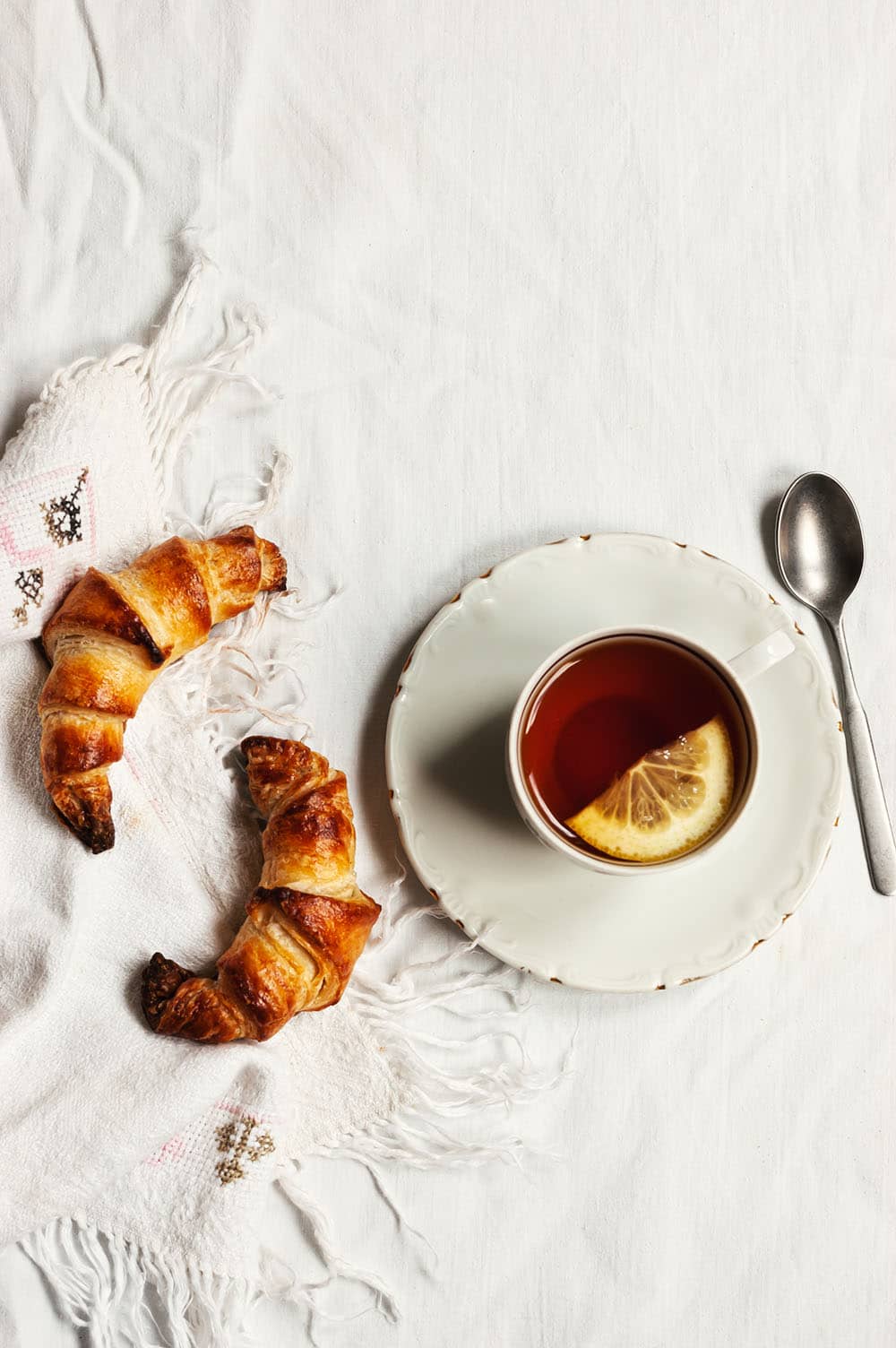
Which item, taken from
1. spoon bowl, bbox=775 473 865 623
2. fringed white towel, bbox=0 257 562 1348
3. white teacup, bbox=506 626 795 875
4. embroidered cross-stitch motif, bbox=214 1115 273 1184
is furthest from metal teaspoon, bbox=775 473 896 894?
embroidered cross-stitch motif, bbox=214 1115 273 1184

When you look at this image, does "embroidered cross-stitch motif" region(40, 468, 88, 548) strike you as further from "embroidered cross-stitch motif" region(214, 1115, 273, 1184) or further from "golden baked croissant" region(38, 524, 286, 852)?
"embroidered cross-stitch motif" region(214, 1115, 273, 1184)

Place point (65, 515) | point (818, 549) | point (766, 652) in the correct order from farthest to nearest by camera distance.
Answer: point (818, 549) → point (65, 515) → point (766, 652)

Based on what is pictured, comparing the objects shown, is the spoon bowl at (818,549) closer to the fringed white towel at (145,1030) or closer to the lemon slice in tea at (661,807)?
the lemon slice in tea at (661,807)

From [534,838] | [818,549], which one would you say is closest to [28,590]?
[534,838]

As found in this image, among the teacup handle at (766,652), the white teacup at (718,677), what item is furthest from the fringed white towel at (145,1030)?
the teacup handle at (766,652)

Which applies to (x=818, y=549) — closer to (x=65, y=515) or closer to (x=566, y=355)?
(x=566, y=355)

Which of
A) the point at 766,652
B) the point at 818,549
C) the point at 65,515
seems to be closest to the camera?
the point at 766,652
